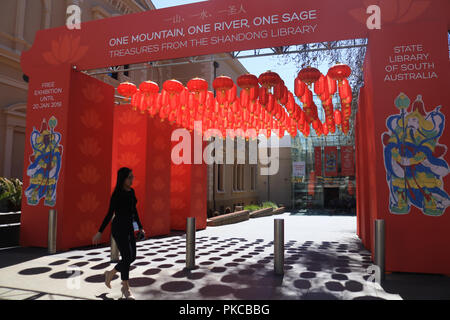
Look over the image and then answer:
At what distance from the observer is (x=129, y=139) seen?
33.5 feet

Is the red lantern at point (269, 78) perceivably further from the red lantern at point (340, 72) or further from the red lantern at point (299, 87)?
the red lantern at point (340, 72)

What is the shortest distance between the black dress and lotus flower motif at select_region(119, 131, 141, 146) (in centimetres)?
606

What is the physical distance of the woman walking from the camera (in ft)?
13.6

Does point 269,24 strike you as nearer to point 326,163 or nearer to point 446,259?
point 446,259

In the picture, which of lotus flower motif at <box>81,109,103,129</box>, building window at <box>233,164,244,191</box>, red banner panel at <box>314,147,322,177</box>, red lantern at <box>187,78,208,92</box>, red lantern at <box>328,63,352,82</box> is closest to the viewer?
red lantern at <box>328,63,352,82</box>

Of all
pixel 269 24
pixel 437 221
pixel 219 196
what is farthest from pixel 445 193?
pixel 219 196

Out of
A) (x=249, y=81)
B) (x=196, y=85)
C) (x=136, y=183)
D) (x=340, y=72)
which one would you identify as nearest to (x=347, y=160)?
(x=136, y=183)

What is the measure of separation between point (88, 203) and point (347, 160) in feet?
73.1

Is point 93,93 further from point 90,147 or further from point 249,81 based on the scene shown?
point 249,81

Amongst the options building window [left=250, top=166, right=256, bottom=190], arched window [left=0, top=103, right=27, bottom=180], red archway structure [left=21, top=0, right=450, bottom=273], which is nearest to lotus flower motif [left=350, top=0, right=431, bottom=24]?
red archway structure [left=21, top=0, right=450, bottom=273]

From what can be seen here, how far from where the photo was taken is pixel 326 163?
89.8 ft

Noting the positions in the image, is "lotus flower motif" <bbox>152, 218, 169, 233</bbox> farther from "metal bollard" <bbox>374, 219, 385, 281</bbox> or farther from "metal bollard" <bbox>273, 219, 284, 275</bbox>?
"metal bollard" <bbox>374, 219, 385, 281</bbox>

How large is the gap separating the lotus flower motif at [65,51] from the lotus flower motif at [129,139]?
295 cm

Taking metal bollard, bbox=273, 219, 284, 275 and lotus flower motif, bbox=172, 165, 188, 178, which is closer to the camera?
metal bollard, bbox=273, 219, 284, 275
